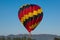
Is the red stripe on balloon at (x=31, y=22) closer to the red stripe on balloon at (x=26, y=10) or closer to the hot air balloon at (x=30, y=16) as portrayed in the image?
the hot air balloon at (x=30, y=16)

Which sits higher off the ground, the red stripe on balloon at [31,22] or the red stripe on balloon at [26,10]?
the red stripe on balloon at [26,10]

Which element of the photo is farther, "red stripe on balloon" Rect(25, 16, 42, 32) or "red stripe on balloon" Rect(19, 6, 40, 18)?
"red stripe on balloon" Rect(19, 6, 40, 18)

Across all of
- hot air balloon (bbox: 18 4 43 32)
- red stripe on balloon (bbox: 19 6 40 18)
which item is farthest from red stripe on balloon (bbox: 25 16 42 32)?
red stripe on balloon (bbox: 19 6 40 18)

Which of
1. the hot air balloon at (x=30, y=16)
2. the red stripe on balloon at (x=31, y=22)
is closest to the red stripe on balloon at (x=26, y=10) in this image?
the hot air balloon at (x=30, y=16)

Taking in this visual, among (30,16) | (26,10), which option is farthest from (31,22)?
(26,10)

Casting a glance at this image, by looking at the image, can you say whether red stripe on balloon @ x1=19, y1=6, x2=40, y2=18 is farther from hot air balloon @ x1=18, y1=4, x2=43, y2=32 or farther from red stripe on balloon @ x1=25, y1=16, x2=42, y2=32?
red stripe on balloon @ x1=25, y1=16, x2=42, y2=32

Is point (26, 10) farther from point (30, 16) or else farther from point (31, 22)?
point (31, 22)

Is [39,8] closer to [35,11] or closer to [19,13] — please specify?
[35,11]

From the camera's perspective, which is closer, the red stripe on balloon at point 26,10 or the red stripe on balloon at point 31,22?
the red stripe on balloon at point 31,22
